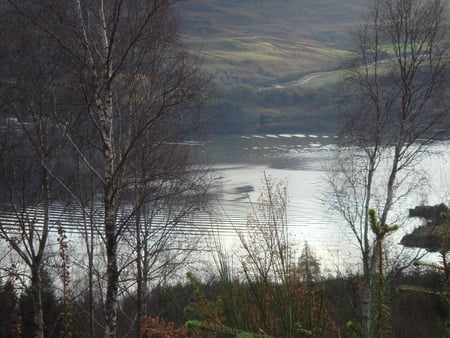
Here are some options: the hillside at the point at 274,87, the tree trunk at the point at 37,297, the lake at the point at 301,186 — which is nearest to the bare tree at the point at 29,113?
the tree trunk at the point at 37,297

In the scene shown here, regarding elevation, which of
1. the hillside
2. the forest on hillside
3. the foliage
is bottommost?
the foliage

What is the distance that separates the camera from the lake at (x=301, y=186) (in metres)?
31.2

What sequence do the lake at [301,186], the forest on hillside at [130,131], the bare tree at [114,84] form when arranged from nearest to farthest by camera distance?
the bare tree at [114,84]
the forest on hillside at [130,131]
the lake at [301,186]

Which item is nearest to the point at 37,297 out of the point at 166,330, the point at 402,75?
the point at 166,330

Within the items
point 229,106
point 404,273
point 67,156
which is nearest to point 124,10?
point 67,156

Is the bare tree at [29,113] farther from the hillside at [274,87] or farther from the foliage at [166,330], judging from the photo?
the hillside at [274,87]

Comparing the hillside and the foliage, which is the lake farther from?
the hillside

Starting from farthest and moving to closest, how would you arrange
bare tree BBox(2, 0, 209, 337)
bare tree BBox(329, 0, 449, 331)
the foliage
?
1. bare tree BBox(329, 0, 449, 331)
2. bare tree BBox(2, 0, 209, 337)
3. the foliage

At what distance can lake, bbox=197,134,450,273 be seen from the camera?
103 ft

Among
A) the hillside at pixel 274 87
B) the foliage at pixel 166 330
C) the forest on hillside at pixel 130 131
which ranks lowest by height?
the foliage at pixel 166 330


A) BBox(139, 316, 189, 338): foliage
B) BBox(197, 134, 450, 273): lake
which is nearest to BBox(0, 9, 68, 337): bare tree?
BBox(197, 134, 450, 273): lake

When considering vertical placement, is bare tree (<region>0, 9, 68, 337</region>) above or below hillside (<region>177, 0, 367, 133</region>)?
below

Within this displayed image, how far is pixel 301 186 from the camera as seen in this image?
48.6 m

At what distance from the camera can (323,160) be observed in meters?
61.3
